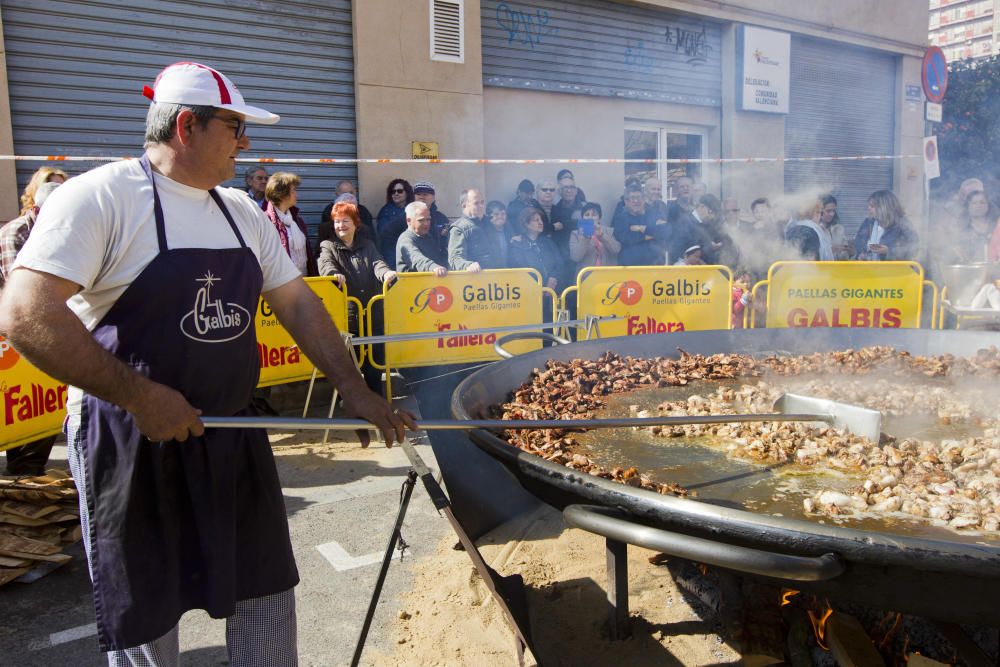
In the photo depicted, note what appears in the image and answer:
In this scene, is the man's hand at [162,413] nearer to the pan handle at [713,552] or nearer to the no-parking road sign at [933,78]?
the pan handle at [713,552]

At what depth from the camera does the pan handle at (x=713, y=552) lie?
5.24ft

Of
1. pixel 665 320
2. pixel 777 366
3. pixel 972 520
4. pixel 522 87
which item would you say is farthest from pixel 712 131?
pixel 972 520

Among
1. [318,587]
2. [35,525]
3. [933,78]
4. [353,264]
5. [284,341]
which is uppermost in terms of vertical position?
[933,78]

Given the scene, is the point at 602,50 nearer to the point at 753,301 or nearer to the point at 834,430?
the point at 753,301

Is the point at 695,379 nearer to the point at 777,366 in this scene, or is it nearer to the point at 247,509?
the point at 777,366

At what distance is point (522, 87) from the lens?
1047cm

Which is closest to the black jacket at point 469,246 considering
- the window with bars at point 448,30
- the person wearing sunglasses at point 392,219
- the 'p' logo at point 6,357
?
the person wearing sunglasses at point 392,219

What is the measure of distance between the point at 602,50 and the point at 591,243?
414 centimetres

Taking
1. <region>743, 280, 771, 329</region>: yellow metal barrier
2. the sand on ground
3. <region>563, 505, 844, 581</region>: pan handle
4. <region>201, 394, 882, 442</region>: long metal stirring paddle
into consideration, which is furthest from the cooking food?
<region>743, 280, 771, 329</region>: yellow metal barrier

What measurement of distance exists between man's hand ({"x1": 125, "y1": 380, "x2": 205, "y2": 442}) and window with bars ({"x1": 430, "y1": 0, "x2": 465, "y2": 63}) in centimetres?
848

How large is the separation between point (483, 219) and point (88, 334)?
20.6 feet

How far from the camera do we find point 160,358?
196 cm

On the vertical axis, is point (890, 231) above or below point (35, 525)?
above

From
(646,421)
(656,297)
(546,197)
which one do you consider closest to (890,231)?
(656,297)
